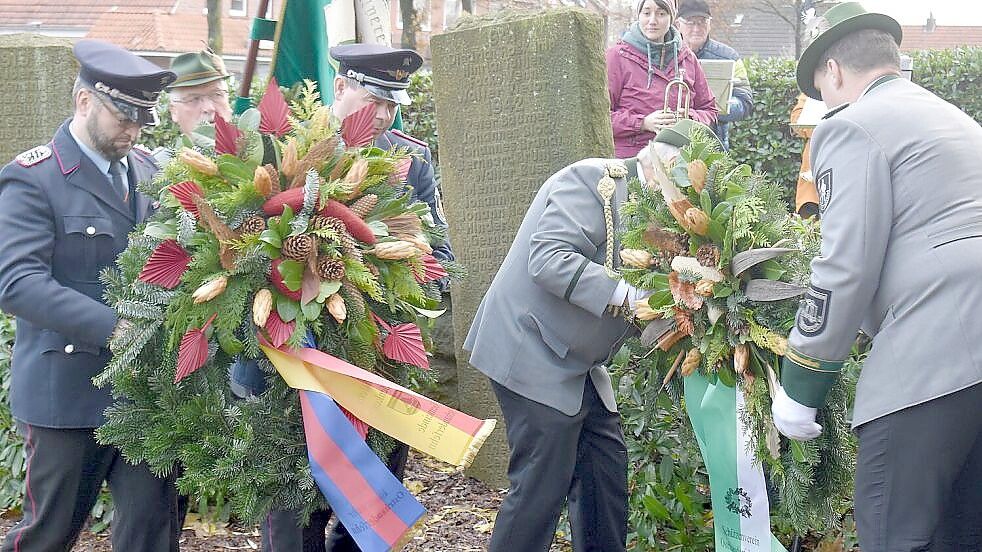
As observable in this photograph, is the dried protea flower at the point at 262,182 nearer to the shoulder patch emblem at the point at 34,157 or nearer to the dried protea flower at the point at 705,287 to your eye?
the shoulder patch emblem at the point at 34,157

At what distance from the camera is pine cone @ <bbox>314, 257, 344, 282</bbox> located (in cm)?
319

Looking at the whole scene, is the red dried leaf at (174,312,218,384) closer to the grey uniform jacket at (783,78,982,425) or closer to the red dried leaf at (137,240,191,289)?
the red dried leaf at (137,240,191,289)

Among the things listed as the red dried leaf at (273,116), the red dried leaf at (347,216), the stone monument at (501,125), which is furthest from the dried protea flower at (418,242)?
the stone monument at (501,125)

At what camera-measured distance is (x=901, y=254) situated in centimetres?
284

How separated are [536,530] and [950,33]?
125 ft

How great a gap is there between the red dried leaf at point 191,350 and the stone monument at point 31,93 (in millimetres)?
3800

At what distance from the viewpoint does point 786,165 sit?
8.82 metres

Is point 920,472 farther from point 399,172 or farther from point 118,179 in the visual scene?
point 118,179

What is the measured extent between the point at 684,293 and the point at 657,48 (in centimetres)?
289

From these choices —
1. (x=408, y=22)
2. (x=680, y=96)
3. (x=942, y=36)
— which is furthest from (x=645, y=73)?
(x=942, y=36)

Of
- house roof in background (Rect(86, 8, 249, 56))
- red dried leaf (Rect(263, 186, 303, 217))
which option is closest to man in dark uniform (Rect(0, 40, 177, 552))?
red dried leaf (Rect(263, 186, 303, 217))

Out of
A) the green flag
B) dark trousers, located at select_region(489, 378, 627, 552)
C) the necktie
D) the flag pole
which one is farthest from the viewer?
the green flag

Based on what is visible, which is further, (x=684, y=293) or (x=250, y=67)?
(x=250, y=67)

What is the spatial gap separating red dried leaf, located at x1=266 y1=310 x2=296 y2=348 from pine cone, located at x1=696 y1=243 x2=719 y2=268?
1.28 m
